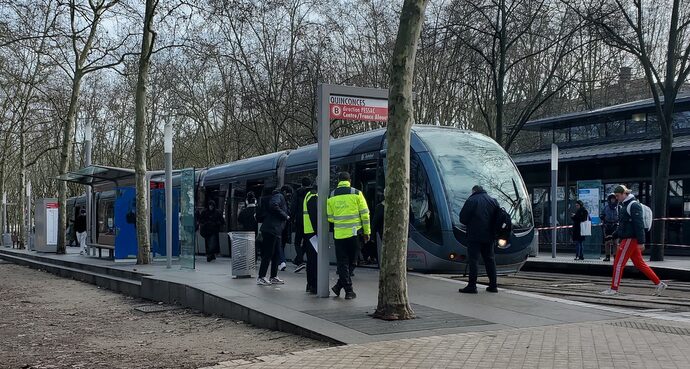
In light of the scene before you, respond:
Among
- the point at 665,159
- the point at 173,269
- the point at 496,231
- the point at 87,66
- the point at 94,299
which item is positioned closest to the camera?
the point at 496,231

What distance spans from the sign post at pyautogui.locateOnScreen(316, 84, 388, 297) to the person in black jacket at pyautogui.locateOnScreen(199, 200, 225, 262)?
996 centimetres

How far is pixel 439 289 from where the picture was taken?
11383mm

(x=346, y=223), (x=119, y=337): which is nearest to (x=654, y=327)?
(x=346, y=223)

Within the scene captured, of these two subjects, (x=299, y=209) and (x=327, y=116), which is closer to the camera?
(x=327, y=116)

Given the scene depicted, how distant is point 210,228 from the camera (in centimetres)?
2030

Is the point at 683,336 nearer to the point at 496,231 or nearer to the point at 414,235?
the point at 496,231

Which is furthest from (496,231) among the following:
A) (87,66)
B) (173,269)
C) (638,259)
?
(87,66)

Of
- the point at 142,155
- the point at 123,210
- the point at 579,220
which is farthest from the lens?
the point at 579,220

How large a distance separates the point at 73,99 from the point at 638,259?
74.6 feet

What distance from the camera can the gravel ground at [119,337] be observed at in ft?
25.2

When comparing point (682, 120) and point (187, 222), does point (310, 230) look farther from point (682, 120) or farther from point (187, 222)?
point (682, 120)

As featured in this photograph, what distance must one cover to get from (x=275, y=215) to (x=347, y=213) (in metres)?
2.34

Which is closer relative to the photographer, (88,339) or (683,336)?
(683,336)

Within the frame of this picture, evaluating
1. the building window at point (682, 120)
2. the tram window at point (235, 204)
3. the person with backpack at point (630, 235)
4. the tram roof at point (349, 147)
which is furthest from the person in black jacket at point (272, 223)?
the building window at point (682, 120)
